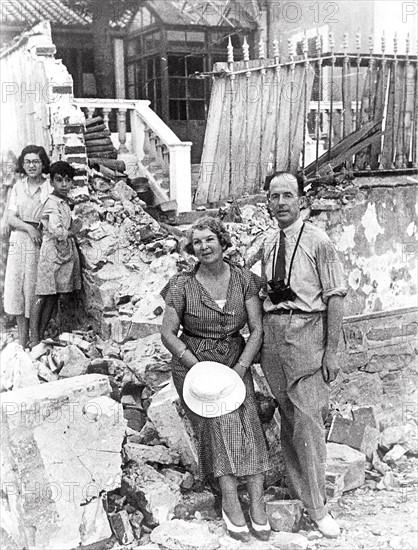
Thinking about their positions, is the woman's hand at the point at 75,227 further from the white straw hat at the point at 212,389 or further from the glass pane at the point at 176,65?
the glass pane at the point at 176,65

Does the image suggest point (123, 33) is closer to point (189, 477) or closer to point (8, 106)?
point (8, 106)

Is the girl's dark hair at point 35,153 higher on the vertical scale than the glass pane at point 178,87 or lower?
lower

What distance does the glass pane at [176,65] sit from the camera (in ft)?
37.7

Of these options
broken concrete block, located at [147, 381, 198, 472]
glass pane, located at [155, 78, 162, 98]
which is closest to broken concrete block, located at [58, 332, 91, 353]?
broken concrete block, located at [147, 381, 198, 472]

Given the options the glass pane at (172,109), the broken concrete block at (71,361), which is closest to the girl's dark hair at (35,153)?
the broken concrete block at (71,361)

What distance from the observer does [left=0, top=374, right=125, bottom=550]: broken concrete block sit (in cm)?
329

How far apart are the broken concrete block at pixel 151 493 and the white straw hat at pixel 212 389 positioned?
539 mm

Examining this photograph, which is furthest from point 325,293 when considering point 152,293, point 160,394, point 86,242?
point 86,242

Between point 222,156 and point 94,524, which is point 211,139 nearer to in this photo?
point 222,156

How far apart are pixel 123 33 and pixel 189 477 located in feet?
32.0

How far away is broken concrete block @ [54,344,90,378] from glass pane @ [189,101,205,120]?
7399 mm

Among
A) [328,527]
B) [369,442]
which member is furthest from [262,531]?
[369,442]

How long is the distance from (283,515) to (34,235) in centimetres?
335

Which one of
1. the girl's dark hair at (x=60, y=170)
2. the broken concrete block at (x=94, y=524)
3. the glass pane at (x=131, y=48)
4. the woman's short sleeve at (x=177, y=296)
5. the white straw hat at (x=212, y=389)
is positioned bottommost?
the broken concrete block at (x=94, y=524)
